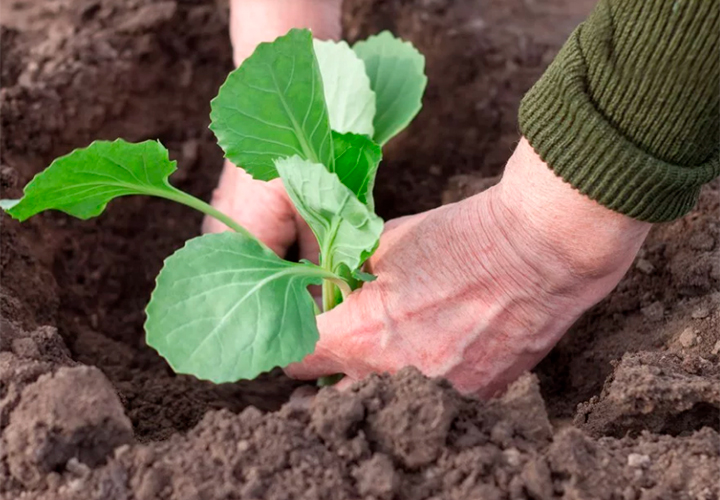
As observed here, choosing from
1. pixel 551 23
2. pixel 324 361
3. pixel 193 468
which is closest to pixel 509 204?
pixel 324 361

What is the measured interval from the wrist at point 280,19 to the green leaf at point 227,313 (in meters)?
0.74

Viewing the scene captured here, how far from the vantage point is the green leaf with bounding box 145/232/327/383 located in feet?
3.90

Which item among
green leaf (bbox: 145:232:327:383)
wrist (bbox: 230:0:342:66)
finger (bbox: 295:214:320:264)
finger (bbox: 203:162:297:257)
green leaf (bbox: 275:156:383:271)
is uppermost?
wrist (bbox: 230:0:342:66)

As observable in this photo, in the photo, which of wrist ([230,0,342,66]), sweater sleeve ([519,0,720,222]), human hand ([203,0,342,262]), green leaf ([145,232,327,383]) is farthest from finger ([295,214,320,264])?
sweater sleeve ([519,0,720,222])

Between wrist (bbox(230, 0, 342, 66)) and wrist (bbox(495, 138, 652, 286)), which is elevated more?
wrist (bbox(230, 0, 342, 66))

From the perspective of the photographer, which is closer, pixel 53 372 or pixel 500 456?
pixel 500 456

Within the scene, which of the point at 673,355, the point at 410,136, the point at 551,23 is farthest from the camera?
the point at 551,23

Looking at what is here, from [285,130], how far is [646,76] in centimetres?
58

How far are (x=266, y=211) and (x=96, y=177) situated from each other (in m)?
0.55

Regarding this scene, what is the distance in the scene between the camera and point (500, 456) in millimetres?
1093

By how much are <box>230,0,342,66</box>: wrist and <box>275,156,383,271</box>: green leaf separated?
0.69 meters

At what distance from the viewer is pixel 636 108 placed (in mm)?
1217

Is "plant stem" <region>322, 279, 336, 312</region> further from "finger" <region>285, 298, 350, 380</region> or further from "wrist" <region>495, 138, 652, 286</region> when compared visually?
"wrist" <region>495, 138, 652, 286</region>

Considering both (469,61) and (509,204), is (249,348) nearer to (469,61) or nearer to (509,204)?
(509,204)
